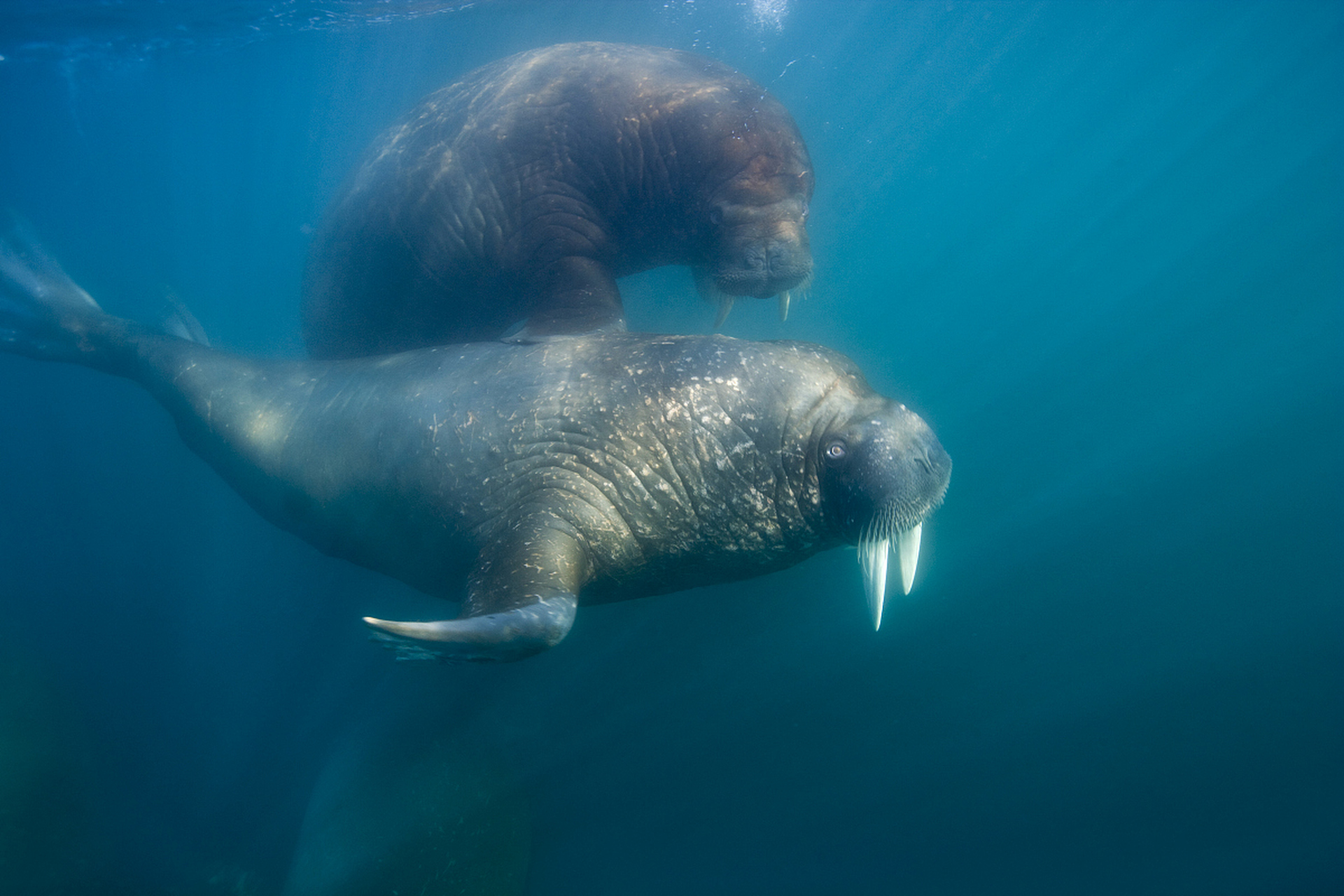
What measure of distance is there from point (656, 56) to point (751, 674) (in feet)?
24.1

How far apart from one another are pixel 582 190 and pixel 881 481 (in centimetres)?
361

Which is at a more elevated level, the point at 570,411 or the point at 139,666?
the point at 570,411

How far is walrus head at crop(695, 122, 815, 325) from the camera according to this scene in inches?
183

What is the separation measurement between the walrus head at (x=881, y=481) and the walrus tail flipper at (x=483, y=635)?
162 cm

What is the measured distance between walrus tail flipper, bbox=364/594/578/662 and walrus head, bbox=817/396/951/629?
5.30 ft

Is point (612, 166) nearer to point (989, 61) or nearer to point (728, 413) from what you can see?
point (728, 413)

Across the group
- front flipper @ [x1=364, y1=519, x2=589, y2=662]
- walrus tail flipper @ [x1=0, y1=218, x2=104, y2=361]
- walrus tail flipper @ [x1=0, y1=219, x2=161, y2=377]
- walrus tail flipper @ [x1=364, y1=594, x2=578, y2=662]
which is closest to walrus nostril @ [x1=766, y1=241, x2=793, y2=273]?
front flipper @ [x1=364, y1=519, x2=589, y2=662]

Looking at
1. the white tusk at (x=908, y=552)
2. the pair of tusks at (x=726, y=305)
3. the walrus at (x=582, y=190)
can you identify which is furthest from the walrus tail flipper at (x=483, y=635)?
the pair of tusks at (x=726, y=305)

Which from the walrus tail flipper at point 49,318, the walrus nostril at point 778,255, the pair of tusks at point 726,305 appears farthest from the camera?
the walrus tail flipper at point 49,318

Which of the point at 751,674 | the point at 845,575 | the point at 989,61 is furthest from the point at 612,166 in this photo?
the point at 989,61

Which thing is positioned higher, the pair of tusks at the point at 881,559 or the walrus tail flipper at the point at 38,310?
the walrus tail flipper at the point at 38,310

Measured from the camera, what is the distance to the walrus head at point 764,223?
4.65 m

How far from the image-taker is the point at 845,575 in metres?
7.89

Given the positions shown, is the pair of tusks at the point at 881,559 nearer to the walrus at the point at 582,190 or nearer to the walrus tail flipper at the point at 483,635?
the walrus tail flipper at the point at 483,635
